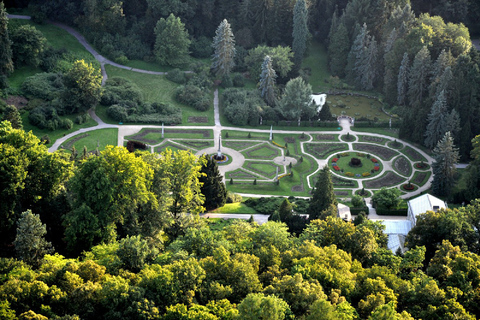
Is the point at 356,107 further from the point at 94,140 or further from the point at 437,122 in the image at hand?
the point at 94,140

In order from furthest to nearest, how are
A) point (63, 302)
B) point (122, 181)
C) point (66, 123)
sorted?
point (66, 123)
point (122, 181)
point (63, 302)

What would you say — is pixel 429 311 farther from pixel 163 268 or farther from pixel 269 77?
pixel 269 77

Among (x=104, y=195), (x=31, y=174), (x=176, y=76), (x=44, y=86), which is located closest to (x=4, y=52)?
(x=44, y=86)

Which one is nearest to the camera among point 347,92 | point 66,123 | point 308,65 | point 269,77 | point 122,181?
point 122,181

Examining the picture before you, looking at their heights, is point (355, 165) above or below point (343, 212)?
above

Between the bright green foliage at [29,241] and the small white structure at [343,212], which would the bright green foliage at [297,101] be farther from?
the bright green foliage at [29,241]

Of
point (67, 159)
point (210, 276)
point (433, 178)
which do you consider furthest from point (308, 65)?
point (210, 276)

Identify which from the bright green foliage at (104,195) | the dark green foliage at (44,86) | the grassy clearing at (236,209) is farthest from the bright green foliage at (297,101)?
the bright green foliage at (104,195)
